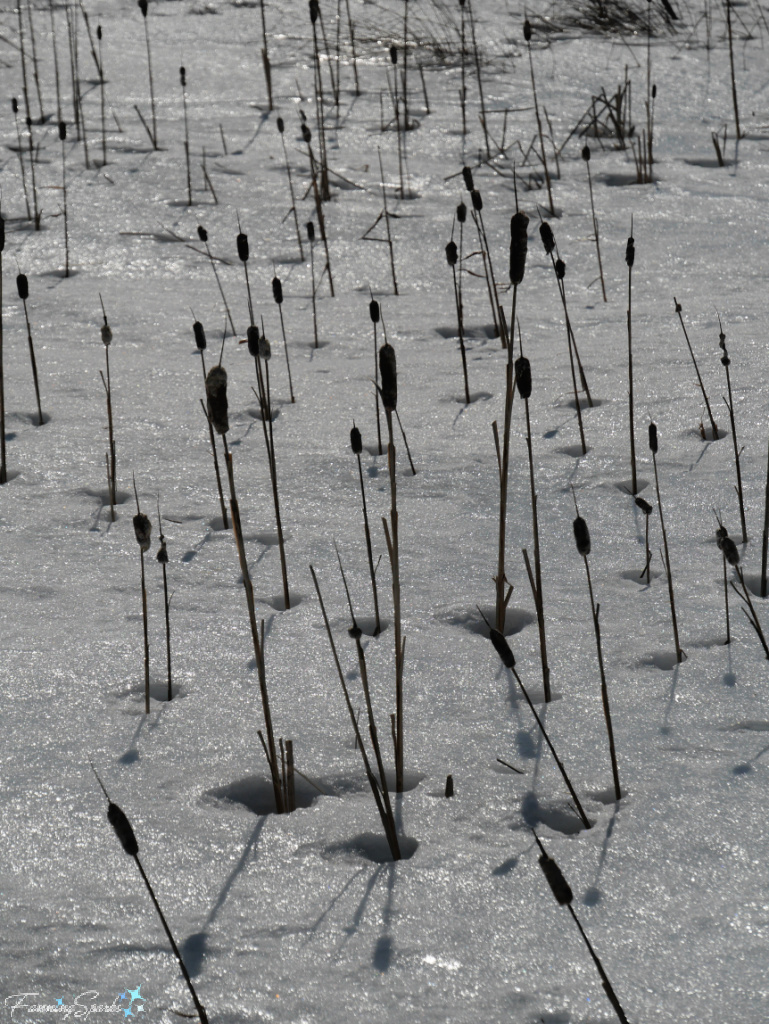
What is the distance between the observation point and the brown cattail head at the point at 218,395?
1016 millimetres

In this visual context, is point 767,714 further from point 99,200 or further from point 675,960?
point 99,200

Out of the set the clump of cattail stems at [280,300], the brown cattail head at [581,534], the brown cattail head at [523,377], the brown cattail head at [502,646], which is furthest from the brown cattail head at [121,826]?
the clump of cattail stems at [280,300]

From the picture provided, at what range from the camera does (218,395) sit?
1032 mm

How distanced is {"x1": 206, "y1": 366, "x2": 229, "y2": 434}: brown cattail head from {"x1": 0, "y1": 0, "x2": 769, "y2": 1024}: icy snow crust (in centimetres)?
49

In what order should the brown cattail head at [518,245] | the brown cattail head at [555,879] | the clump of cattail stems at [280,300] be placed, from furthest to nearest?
the clump of cattail stems at [280,300] < the brown cattail head at [518,245] < the brown cattail head at [555,879]

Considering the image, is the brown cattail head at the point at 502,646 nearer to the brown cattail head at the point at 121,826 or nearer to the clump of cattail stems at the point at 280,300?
the brown cattail head at the point at 121,826

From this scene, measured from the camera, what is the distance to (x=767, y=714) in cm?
136

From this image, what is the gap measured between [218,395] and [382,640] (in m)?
0.69

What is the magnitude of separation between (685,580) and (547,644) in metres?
0.30

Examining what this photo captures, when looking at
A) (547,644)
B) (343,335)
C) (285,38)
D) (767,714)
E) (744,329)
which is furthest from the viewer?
(285,38)

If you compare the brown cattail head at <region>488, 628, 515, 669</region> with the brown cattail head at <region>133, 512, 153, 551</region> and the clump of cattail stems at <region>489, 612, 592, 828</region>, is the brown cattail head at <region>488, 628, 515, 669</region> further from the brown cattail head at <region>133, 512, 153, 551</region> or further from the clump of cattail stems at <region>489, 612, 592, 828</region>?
the brown cattail head at <region>133, 512, 153, 551</region>

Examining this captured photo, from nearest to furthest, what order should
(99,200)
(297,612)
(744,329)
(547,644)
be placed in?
(547,644), (297,612), (744,329), (99,200)

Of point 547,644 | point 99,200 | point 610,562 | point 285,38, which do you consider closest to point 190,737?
point 547,644

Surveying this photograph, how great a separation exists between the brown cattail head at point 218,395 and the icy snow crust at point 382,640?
0.49m
